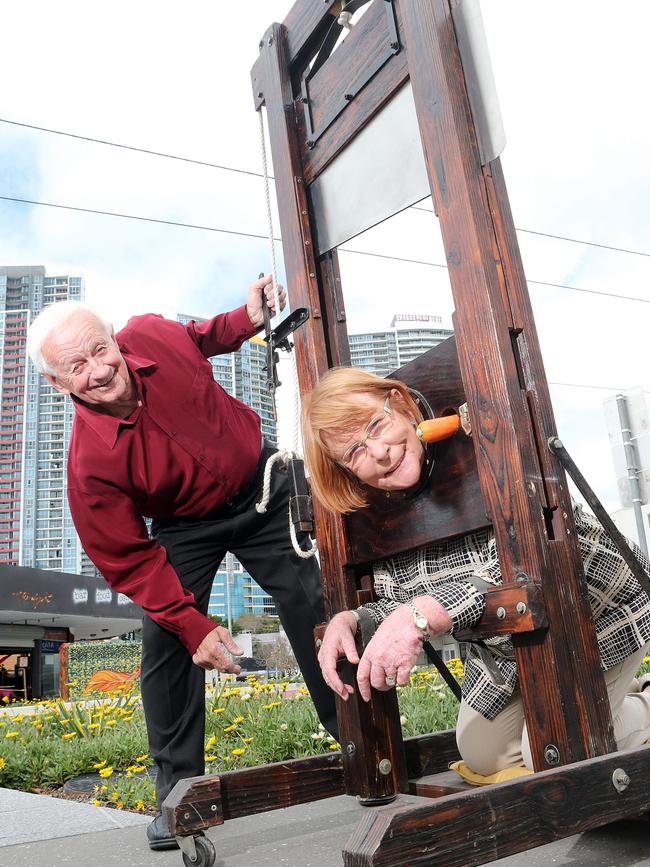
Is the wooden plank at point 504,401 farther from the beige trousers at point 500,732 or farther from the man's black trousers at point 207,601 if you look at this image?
the man's black trousers at point 207,601

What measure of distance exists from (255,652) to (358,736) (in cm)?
4774

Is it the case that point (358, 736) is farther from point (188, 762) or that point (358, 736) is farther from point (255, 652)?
point (255, 652)

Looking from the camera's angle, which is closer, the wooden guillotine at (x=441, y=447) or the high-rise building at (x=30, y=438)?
the wooden guillotine at (x=441, y=447)

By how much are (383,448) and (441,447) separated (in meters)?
0.18

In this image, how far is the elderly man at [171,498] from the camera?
2572mm

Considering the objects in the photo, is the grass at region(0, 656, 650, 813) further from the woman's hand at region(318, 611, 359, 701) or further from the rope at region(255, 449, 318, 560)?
the woman's hand at region(318, 611, 359, 701)

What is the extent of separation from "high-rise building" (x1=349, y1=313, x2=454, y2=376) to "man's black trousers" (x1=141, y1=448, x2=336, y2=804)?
0.52 metres

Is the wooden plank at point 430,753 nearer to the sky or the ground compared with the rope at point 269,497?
nearer to the ground

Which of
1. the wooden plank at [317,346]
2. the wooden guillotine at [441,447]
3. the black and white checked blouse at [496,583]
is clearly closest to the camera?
the wooden guillotine at [441,447]

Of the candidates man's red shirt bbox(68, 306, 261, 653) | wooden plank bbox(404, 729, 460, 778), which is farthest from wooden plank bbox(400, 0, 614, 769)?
man's red shirt bbox(68, 306, 261, 653)

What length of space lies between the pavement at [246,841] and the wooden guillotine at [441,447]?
139 mm

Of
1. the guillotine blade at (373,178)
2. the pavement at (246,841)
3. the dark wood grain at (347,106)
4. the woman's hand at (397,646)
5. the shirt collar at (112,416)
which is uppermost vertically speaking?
the dark wood grain at (347,106)

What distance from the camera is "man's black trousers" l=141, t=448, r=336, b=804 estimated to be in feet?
8.50

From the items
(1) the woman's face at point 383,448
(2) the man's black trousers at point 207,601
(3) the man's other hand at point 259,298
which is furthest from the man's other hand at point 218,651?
(3) the man's other hand at point 259,298
